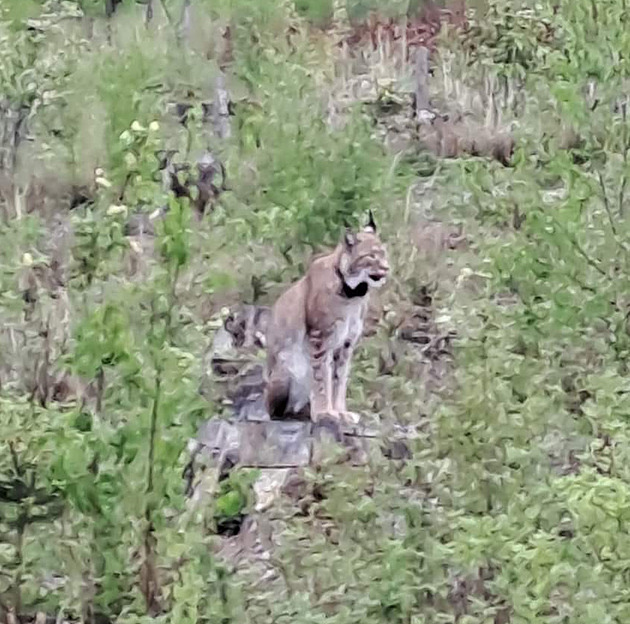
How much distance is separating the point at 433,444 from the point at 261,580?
69 cm

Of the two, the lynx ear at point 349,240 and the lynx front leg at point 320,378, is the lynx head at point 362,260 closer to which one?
the lynx ear at point 349,240

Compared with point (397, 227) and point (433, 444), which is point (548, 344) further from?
point (397, 227)

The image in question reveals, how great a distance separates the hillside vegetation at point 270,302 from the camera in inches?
133

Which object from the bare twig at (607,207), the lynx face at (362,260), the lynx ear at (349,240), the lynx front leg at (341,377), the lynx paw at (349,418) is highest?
the bare twig at (607,207)

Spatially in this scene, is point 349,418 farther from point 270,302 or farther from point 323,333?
point 270,302

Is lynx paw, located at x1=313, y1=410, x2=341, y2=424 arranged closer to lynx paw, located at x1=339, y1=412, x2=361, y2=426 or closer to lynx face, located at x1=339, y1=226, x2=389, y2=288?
lynx paw, located at x1=339, y1=412, x2=361, y2=426

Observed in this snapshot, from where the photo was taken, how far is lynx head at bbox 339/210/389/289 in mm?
5465

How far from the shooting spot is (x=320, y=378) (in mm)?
5520

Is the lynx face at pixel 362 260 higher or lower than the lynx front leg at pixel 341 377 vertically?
higher

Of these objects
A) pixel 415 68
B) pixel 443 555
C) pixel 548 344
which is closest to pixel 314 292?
pixel 548 344

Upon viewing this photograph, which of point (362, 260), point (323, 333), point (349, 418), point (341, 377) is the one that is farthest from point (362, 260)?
point (349, 418)

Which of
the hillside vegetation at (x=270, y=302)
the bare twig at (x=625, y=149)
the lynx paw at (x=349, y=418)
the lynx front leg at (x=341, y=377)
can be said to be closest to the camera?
the hillside vegetation at (x=270, y=302)

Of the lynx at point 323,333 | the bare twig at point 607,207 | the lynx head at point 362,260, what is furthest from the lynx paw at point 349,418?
the bare twig at point 607,207

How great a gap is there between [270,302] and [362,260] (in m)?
1.05
